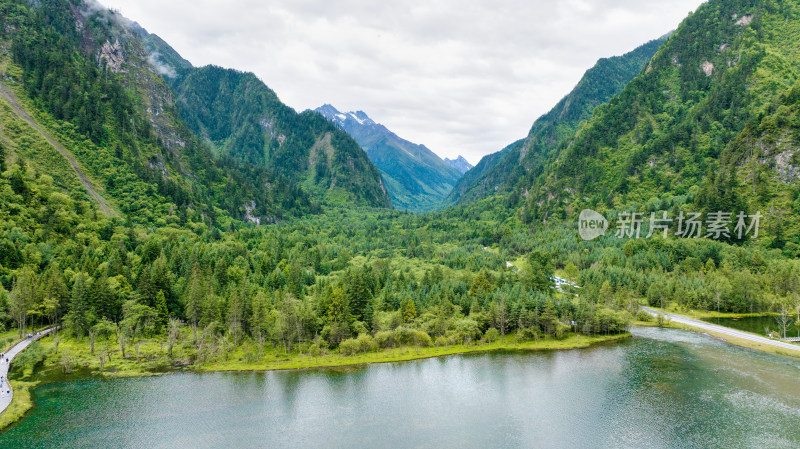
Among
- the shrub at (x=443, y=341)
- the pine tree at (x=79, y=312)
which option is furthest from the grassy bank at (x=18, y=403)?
the shrub at (x=443, y=341)

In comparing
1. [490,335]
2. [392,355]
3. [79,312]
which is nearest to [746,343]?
[490,335]

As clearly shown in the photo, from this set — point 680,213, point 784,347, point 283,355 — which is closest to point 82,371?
point 283,355

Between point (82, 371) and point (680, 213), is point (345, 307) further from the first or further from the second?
point (680, 213)

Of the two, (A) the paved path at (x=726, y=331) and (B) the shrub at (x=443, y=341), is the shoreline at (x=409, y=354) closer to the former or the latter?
(B) the shrub at (x=443, y=341)

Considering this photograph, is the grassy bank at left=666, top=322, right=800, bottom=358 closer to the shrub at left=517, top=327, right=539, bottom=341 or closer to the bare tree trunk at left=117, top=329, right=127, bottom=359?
the shrub at left=517, top=327, right=539, bottom=341

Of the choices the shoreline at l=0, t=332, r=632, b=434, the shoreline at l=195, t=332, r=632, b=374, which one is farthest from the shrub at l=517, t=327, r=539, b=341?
the shoreline at l=195, t=332, r=632, b=374

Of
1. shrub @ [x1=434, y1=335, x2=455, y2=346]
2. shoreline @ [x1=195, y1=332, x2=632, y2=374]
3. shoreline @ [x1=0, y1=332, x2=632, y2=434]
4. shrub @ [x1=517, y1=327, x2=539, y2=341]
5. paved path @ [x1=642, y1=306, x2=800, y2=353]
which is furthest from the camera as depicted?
shrub @ [x1=517, y1=327, x2=539, y2=341]
